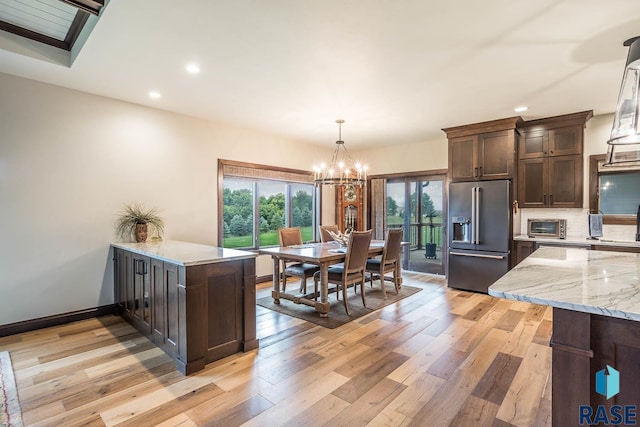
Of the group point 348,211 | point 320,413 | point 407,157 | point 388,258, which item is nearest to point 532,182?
point 407,157

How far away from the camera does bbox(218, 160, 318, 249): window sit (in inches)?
203

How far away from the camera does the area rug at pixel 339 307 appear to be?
3678mm

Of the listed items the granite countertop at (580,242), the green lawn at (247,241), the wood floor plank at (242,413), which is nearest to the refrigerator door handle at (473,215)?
the granite countertop at (580,242)

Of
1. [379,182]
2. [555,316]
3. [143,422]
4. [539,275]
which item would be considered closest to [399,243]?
[379,182]

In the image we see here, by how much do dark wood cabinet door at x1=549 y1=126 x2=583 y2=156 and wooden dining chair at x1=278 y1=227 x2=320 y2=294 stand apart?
3.89 meters

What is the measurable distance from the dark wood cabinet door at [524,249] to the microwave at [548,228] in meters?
0.42

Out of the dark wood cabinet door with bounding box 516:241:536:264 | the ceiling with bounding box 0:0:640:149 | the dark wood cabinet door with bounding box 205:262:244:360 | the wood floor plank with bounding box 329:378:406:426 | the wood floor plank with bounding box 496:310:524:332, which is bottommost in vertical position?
the wood floor plank with bounding box 329:378:406:426

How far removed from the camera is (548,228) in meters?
4.79

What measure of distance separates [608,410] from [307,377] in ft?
5.82

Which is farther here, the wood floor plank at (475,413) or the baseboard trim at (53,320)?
the baseboard trim at (53,320)

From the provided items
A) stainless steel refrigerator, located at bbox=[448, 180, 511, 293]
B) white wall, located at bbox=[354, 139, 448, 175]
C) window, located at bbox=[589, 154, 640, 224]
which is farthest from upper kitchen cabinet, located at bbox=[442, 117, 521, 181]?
window, located at bbox=[589, 154, 640, 224]

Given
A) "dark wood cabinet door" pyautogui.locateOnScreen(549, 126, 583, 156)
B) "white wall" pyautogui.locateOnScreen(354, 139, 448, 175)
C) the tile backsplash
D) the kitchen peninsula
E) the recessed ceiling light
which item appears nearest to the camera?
the kitchen peninsula

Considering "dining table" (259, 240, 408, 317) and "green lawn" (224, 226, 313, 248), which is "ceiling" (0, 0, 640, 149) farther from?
"green lawn" (224, 226, 313, 248)

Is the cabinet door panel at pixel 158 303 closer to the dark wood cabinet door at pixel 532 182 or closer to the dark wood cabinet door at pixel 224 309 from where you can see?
the dark wood cabinet door at pixel 224 309
